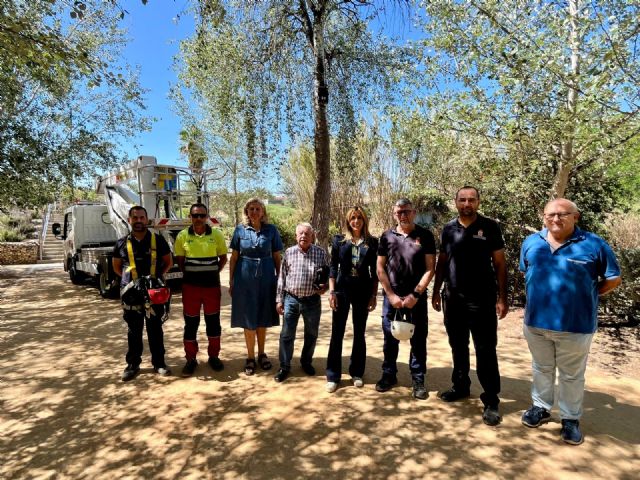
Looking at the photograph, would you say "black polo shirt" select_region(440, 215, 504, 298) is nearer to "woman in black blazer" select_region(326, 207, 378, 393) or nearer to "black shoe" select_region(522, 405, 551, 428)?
"woman in black blazer" select_region(326, 207, 378, 393)

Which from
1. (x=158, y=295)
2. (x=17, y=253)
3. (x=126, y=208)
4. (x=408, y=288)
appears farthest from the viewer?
(x=17, y=253)

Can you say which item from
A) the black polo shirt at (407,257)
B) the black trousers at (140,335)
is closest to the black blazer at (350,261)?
the black polo shirt at (407,257)

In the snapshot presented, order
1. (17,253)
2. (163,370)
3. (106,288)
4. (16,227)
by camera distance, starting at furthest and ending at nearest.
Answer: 1. (16,227)
2. (17,253)
3. (106,288)
4. (163,370)

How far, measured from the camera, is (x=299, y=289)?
375cm

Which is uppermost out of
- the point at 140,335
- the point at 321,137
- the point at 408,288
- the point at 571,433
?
the point at 321,137

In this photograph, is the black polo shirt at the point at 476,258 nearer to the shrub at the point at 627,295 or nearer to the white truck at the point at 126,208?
the shrub at the point at 627,295

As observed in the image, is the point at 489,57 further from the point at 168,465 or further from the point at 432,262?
the point at 168,465

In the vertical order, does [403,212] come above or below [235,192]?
below

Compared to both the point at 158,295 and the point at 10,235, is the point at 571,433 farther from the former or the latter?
the point at 10,235

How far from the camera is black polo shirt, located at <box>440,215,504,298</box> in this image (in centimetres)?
313

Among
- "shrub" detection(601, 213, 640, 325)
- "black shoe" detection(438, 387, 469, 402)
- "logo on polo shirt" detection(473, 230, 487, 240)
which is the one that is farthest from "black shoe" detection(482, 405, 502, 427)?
"shrub" detection(601, 213, 640, 325)

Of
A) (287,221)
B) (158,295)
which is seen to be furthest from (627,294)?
(287,221)

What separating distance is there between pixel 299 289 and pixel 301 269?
19 centimetres

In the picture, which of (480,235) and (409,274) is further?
(409,274)
